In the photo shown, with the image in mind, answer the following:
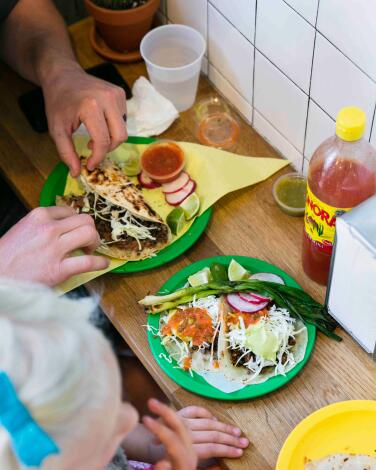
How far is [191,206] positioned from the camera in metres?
1.58

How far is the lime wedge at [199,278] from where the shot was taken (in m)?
1.45

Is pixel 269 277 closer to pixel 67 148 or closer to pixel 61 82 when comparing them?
pixel 67 148

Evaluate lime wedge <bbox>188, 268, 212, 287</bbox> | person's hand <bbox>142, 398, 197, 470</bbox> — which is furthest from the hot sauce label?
person's hand <bbox>142, 398, 197, 470</bbox>

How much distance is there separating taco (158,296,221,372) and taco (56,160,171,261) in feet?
0.63

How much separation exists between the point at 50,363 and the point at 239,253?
824 mm

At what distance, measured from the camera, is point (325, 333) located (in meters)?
1.37

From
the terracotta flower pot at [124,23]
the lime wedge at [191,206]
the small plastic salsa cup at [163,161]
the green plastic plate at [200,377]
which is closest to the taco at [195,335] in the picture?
the green plastic plate at [200,377]

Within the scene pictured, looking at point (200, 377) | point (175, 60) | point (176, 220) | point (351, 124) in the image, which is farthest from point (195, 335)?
point (175, 60)

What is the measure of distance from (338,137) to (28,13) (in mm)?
949

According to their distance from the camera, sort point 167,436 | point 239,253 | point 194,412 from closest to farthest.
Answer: point 167,436
point 194,412
point 239,253

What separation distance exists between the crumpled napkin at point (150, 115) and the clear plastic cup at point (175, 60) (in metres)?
0.04

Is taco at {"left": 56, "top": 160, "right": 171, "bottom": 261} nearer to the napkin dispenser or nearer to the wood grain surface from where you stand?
the wood grain surface

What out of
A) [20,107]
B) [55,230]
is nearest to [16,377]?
[55,230]

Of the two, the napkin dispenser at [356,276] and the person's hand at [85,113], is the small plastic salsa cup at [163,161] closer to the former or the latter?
the person's hand at [85,113]
